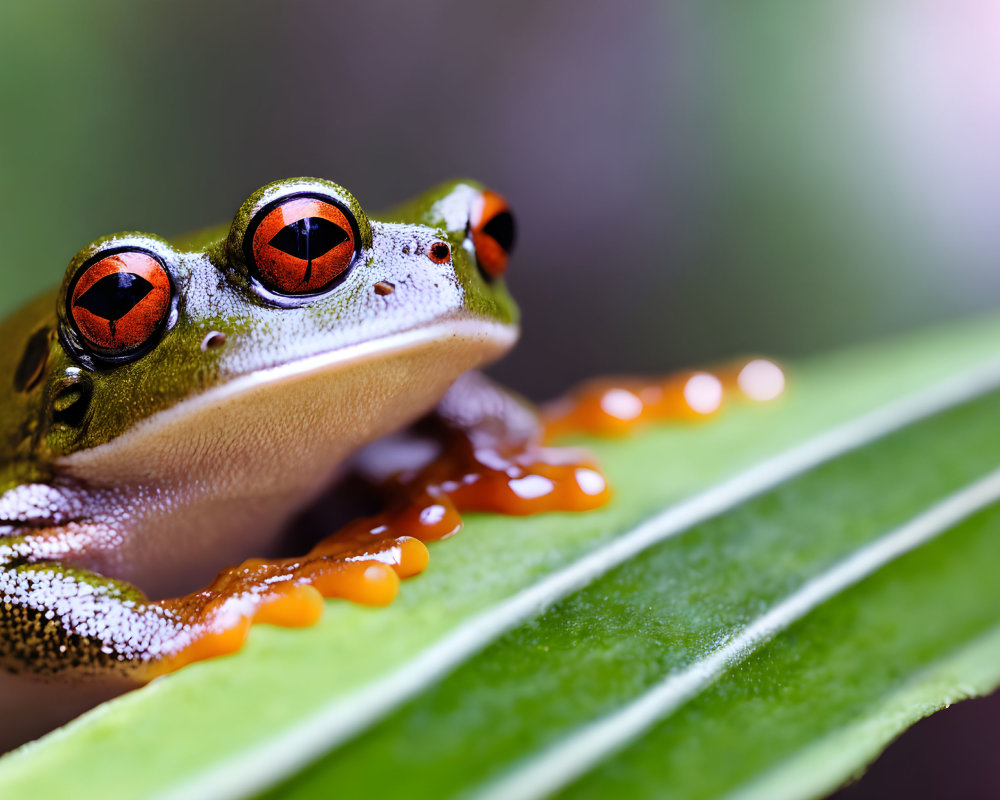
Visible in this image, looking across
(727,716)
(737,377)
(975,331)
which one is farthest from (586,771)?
(975,331)

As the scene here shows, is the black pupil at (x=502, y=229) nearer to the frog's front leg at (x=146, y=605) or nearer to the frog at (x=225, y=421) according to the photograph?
the frog at (x=225, y=421)

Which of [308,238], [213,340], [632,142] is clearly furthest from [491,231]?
[632,142]

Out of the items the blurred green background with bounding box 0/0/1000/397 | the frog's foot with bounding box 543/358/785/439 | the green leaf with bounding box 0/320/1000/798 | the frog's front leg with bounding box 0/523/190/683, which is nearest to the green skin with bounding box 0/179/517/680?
the frog's front leg with bounding box 0/523/190/683

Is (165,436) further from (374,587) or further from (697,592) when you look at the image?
(697,592)

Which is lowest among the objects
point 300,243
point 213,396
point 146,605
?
point 146,605

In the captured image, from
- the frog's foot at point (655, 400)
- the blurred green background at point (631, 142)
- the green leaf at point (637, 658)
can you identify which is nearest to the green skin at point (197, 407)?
the green leaf at point (637, 658)

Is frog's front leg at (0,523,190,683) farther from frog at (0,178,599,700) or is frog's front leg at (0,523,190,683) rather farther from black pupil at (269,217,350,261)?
black pupil at (269,217,350,261)

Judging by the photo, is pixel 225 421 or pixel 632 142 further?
pixel 632 142

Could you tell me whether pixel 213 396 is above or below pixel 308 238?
below

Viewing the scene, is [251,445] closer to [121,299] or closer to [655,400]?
[121,299]
